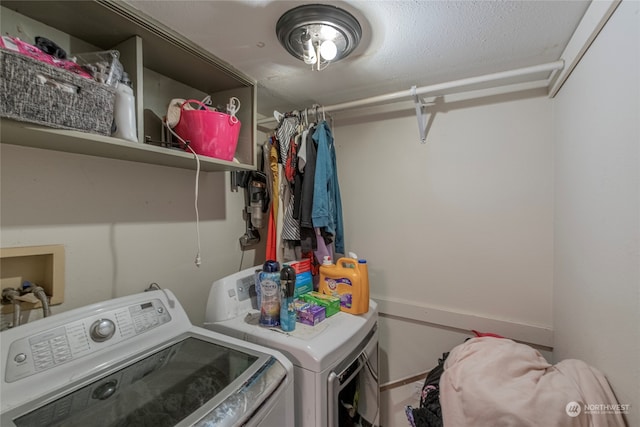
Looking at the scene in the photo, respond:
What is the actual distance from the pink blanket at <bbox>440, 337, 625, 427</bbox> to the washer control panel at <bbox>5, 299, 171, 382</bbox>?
4.00ft

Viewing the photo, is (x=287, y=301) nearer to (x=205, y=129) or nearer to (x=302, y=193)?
(x=302, y=193)

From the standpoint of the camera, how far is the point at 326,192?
1617 mm

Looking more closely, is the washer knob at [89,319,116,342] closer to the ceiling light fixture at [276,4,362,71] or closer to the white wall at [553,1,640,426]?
the ceiling light fixture at [276,4,362,71]

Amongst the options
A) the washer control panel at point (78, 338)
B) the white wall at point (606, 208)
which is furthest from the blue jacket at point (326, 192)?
the white wall at point (606, 208)

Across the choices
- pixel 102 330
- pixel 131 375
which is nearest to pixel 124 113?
pixel 102 330

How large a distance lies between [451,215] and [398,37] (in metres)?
1.06

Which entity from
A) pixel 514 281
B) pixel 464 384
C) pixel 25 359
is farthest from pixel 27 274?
pixel 514 281

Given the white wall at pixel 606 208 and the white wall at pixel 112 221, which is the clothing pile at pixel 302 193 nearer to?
the white wall at pixel 112 221

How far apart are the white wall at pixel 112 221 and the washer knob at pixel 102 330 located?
23 centimetres

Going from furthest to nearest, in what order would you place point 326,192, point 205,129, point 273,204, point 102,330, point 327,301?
point 273,204 < point 326,192 < point 327,301 < point 205,129 < point 102,330

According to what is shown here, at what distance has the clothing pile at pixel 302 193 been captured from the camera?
1606 millimetres

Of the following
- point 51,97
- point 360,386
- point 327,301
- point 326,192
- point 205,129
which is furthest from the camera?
point 326,192

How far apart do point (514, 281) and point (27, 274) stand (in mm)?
2270

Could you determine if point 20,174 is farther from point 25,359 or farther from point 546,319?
point 546,319
